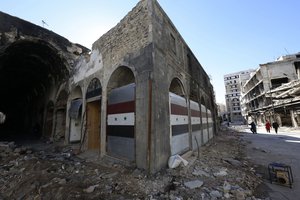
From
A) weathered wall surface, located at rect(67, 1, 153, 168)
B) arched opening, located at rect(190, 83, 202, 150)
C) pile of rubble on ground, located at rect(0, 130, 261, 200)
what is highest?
weathered wall surface, located at rect(67, 1, 153, 168)

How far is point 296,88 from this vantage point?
15.3 m

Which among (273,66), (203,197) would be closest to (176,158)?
(203,197)

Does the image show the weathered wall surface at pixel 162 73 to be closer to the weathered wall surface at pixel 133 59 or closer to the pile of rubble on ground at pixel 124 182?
the weathered wall surface at pixel 133 59

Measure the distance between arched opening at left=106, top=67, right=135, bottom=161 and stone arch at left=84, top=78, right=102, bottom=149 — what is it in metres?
1.72

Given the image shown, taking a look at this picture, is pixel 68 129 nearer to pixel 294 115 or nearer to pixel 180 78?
pixel 180 78

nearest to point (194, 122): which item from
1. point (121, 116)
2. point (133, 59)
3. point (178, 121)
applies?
point (178, 121)

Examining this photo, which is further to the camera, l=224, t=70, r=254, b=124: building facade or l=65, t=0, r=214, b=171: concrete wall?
l=224, t=70, r=254, b=124: building facade

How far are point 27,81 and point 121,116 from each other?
1630 cm

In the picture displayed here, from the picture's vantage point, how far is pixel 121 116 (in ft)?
20.8

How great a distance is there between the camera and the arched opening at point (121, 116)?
5848mm

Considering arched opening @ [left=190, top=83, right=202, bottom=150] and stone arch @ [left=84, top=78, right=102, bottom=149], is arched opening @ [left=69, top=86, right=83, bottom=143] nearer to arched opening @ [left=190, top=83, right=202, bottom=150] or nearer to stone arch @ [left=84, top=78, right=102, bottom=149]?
stone arch @ [left=84, top=78, right=102, bottom=149]

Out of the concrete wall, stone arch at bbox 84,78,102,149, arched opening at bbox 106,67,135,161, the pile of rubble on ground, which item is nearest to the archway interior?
stone arch at bbox 84,78,102,149

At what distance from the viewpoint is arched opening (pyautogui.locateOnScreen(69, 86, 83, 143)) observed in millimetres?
10016

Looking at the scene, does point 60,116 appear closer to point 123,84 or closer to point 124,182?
point 123,84
